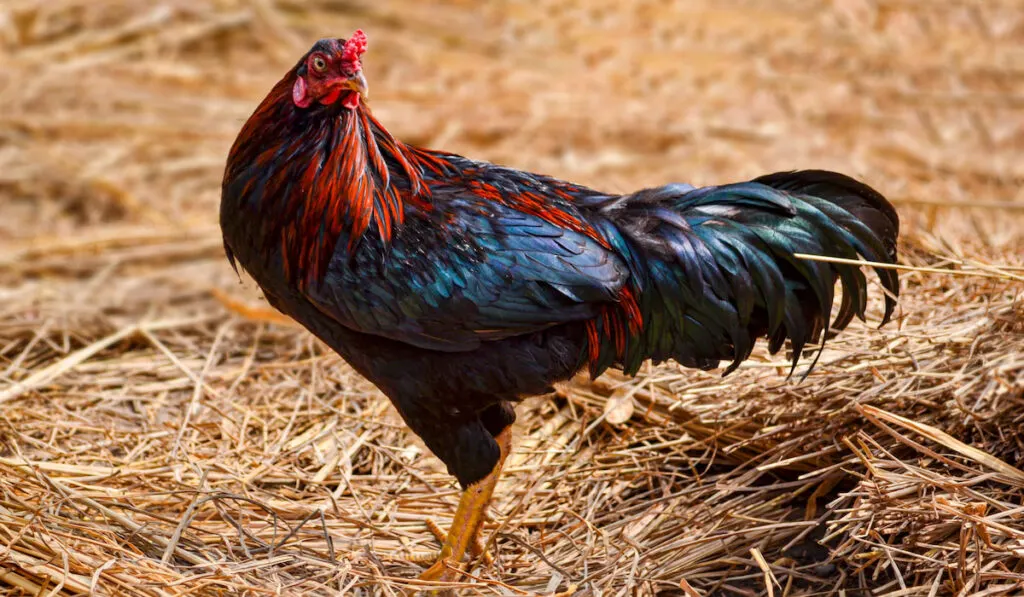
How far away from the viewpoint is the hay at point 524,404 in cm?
342

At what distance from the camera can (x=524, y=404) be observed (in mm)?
4711

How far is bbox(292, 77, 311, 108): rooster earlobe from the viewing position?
326 centimetres

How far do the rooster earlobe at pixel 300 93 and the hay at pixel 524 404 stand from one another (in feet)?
4.76

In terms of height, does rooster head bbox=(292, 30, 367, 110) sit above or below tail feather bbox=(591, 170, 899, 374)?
above

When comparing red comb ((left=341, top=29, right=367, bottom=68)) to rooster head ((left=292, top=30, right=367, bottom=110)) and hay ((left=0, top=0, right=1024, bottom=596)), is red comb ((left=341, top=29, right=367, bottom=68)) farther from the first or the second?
hay ((left=0, top=0, right=1024, bottom=596))

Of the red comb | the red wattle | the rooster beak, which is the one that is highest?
the red comb

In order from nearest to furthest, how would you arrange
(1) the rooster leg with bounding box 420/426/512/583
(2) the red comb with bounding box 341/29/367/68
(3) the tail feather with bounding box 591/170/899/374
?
(2) the red comb with bounding box 341/29/367/68, (3) the tail feather with bounding box 591/170/899/374, (1) the rooster leg with bounding box 420/426/512/583

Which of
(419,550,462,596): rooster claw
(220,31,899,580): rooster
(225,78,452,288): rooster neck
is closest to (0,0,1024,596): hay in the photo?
(419,550,462,596): rooster claw

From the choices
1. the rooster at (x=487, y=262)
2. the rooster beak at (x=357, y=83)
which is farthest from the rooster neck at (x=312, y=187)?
the rooster beak at (x=357, y=83)

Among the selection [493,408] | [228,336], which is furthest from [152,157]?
[493,408]

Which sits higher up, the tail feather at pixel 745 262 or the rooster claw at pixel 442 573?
the tail feather at pixel 745 262

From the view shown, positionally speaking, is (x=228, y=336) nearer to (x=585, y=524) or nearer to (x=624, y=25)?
(x=585, y=524)

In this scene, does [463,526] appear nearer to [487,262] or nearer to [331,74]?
[487,262]

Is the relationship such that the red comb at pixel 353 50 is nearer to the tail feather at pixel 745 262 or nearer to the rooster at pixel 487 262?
the rooster at pixel 487 262
